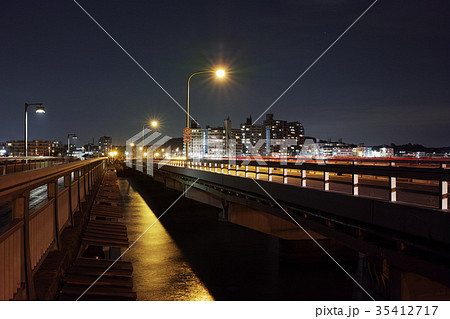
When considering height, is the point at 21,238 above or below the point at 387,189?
below

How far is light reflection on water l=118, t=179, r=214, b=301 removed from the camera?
16759 millimetres

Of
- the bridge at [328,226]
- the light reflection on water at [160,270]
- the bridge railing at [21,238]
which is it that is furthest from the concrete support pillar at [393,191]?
the light reflection on water at [160,270]

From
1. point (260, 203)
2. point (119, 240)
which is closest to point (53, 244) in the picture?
point (119, 240)

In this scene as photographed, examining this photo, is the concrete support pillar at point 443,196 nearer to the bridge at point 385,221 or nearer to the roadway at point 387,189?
the bridge at point 385,221

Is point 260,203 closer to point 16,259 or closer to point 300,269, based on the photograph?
point 300,269

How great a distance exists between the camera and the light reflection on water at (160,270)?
16759mm

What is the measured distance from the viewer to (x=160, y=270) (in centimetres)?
2002

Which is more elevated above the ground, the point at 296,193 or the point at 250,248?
the point at 296,193

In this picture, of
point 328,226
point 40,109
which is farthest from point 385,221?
point 40,109

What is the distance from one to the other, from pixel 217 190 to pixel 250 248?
400 cm

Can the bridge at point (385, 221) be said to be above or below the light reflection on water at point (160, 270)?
above

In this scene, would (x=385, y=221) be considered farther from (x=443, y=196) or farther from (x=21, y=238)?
(x=21, y=238)

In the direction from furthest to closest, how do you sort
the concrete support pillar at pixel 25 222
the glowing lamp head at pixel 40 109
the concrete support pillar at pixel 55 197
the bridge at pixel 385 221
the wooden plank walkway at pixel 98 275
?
the glowing lamp head at pixel 40 109 → the bridge at pixel 385 221 → the wooden plank walkway at pixel 98 275 → the concrete support pillar at pixel 55 197 → the concrete support pillar at pixel 25 222

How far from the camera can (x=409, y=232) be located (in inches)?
321
